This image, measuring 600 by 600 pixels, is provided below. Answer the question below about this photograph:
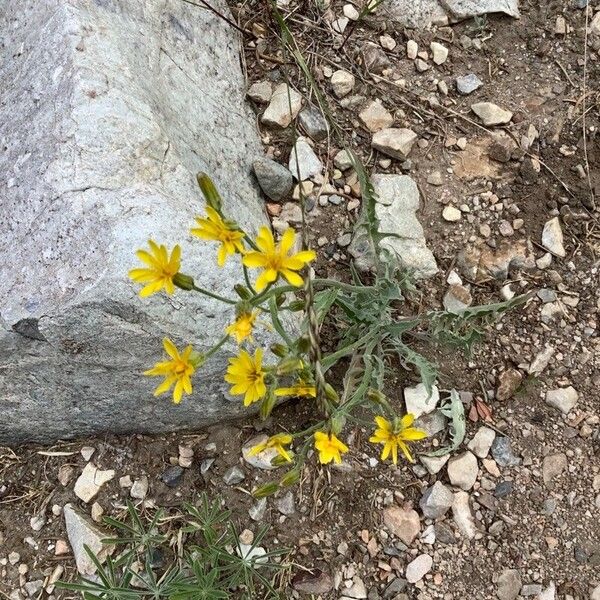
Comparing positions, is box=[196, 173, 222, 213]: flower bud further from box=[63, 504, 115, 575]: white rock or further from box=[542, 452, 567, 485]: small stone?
box=[542, 452, 567, 485]: small stone

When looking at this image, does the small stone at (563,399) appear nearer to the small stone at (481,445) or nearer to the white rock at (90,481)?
the small stone at (481,445)

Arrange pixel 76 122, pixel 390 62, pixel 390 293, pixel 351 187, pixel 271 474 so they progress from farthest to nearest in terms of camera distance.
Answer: pixel 390 62 → pixel 351 187 → pixel 271 474 → pixel 390 293 → pixel 76 122

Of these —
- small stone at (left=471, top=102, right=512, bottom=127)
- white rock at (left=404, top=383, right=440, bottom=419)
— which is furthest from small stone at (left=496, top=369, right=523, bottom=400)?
small stone at (left=471, top=102, right=512, bottom=127)

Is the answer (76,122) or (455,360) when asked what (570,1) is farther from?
(76,122)

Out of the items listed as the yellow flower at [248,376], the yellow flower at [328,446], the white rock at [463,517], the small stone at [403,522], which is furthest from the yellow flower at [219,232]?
the white rock at [463,517]

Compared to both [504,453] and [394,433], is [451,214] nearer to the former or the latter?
[504,453]

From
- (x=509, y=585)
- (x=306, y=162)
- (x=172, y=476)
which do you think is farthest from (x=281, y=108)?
(x=509, y=585)

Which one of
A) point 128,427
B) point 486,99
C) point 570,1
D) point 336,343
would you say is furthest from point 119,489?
point 570,1
